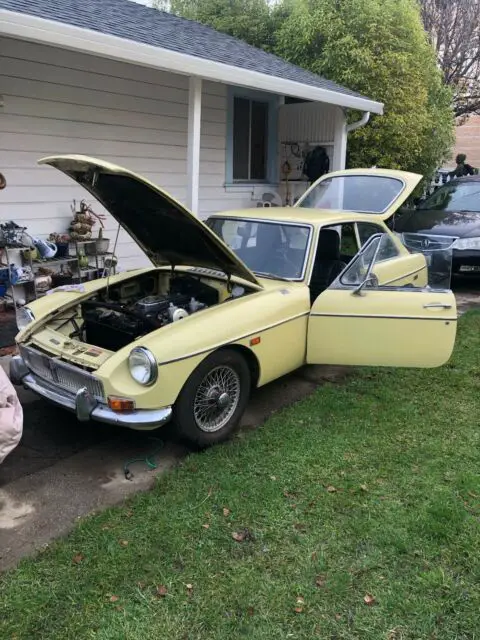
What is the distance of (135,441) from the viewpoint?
4.11 meters

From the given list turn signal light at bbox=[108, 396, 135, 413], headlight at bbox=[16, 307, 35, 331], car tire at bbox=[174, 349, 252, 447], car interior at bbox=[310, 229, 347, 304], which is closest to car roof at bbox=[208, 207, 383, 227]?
car interior at bbox=[310, 229, 347, 304]

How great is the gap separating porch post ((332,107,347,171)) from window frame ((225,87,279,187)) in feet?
4.28

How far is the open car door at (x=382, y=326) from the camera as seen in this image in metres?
4.46

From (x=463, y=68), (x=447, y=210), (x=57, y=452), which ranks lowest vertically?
(x=57, y=452)

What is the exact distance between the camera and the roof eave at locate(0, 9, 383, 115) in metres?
5.35

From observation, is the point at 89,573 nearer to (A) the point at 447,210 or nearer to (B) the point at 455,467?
(B) the point at 455,467

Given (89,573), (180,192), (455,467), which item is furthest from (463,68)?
(89,573)

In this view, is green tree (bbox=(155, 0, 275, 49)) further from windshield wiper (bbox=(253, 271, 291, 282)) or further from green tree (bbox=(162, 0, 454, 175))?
windshield wiper (bbox=(253, 271, 291, 282))

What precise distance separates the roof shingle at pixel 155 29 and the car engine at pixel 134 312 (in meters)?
3.15

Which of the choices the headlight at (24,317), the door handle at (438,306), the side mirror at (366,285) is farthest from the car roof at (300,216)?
the headlight at (24,317)

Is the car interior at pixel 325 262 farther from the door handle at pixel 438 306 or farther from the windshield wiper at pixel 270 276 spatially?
the door handle at pixel 438 306

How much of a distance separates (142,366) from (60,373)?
648 mm

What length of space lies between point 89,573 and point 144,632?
47 centimetres

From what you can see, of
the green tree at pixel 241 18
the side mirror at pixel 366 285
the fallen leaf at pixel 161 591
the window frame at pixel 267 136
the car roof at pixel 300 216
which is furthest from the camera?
the green tree at pixel 241 18
